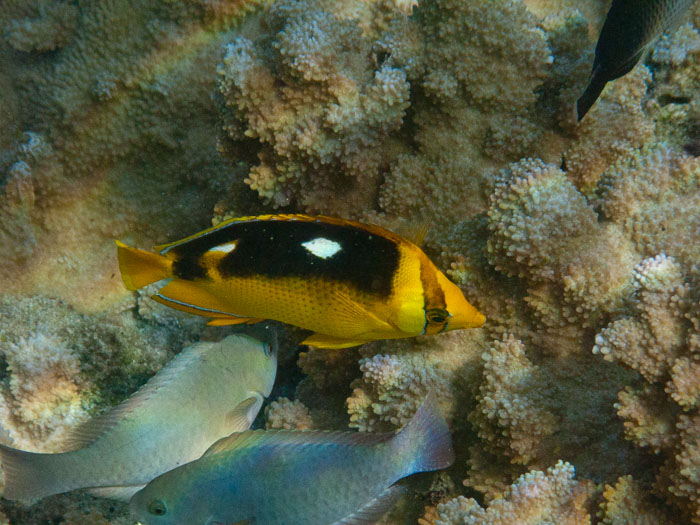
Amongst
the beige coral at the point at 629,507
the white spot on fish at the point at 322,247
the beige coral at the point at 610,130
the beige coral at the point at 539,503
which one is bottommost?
the beige coral at the point at 539,503

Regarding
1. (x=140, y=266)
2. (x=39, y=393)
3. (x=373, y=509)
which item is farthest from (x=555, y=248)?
(x=39, y=393)

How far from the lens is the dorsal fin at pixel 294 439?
5.91 feet

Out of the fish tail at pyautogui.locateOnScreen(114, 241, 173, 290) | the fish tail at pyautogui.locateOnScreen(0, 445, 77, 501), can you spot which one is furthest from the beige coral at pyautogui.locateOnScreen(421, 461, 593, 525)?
the fish tail at pyautogui.locateOnScreen(0, 445, 77, 501)

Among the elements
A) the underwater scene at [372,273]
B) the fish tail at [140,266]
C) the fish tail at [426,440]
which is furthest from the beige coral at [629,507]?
the fish tail at [140,266]

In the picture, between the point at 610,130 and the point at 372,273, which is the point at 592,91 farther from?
the point at 372,273

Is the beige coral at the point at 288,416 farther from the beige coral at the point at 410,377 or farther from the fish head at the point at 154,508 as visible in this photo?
the fish head at the point at 154,508

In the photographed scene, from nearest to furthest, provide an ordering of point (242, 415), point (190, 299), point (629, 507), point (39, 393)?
point (629, 507) → point (190, 299) → point (242, 415) → point (39, 393)

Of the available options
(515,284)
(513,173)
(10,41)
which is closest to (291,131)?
(513,173)

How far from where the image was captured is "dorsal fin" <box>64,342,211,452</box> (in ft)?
6.88

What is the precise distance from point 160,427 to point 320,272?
3.27ft

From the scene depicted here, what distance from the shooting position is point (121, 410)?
214 centimetres

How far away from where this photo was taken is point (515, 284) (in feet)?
6.86

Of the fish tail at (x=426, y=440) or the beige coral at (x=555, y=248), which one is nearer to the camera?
the fish tail at (x=426, y=440)

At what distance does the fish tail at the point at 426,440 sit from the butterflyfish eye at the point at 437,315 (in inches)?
10.0
